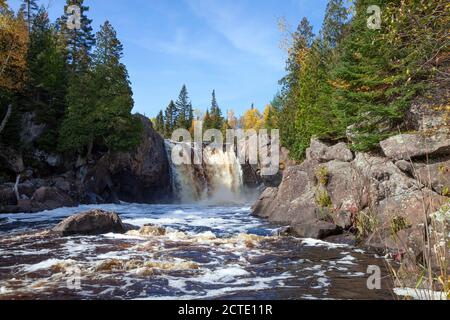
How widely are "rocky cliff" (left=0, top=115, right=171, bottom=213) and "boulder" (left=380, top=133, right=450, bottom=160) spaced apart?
19964 millimetres

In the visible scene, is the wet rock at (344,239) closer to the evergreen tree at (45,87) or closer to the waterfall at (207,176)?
the evergreen tree at (45,87)

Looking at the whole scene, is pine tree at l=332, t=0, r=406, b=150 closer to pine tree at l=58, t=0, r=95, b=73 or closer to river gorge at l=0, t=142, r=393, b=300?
river gorge at l=0, t=142, r=393, b=300

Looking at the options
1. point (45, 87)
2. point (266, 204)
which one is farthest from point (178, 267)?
point (45, 87)

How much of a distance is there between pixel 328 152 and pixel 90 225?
12.4 m

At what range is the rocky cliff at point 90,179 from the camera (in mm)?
24172

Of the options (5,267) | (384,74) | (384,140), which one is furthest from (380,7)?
(5,267)

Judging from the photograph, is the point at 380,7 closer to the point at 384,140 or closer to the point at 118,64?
the point at 384,140

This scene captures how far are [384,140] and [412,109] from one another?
163 cm

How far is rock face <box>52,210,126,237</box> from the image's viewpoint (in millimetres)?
13711

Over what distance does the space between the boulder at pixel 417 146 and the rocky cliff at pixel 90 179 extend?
20.0m

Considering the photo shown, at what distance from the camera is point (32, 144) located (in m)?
29.3

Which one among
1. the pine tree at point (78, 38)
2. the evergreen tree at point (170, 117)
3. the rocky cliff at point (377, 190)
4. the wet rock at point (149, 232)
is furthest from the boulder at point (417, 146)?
the evergreen tree at point (170, 117)

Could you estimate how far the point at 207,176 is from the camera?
40.8 metres

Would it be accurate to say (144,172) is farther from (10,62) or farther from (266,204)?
(266,204)
